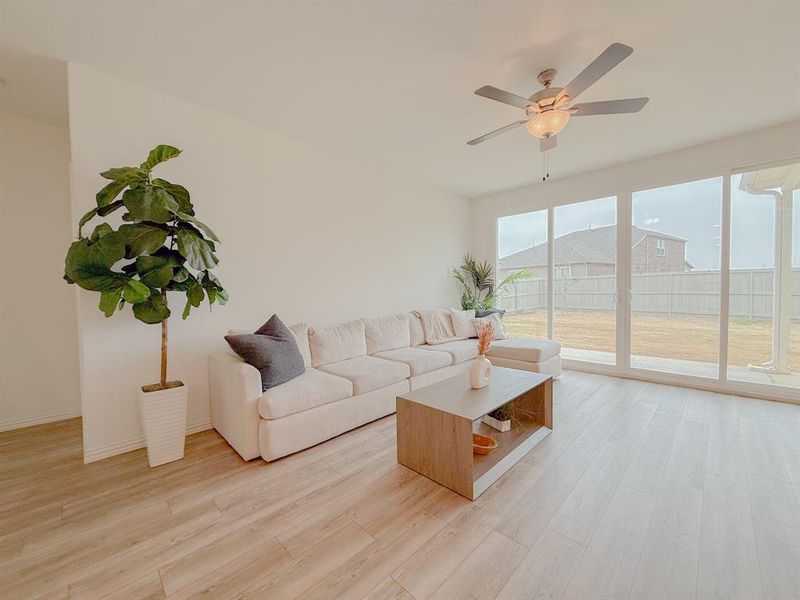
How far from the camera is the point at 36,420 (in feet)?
9.07

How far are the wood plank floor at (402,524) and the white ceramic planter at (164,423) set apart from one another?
114 millimetres

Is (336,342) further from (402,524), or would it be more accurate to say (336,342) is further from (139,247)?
(402,524)

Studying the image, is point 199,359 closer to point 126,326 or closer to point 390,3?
point 126,326

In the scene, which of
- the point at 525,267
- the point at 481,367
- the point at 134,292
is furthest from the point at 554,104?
the point at 525,267

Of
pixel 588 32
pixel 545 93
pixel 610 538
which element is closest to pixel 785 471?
pixel 610 538

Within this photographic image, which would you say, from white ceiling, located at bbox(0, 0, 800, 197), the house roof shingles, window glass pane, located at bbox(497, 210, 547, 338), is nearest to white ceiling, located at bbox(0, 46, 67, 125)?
white ceiling, located at bbox(0, 0, 800, 197)

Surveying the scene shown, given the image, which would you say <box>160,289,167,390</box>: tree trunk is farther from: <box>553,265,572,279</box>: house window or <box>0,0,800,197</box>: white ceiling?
<box>553,265,572,279</box>: house window

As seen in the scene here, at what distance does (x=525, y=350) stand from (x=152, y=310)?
3497mm

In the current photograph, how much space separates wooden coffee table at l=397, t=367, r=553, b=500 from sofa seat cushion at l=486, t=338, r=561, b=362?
113 centimetres

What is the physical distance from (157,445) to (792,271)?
5.87 meters

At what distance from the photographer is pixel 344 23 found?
182 centimetres

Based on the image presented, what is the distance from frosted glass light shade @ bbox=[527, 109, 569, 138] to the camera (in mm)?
2111

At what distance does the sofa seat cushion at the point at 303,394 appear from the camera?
2.15m

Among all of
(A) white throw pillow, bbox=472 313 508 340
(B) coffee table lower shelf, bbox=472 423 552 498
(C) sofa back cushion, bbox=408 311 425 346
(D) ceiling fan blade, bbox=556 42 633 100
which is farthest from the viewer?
(A) white throw pillow, bbox=472 313 508 340
